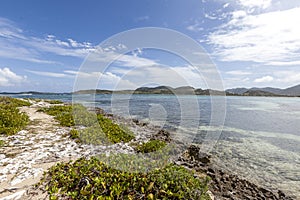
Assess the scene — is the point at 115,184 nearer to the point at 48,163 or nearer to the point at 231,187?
the point at 48,163

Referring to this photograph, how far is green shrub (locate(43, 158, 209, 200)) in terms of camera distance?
5.02 meters

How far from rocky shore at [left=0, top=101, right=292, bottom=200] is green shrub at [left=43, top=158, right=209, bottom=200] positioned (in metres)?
0.49

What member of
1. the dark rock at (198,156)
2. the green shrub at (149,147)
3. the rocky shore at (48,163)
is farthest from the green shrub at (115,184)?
the dark rock at (198,156)

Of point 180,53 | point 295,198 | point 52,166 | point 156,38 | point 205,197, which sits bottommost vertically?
point 295,198

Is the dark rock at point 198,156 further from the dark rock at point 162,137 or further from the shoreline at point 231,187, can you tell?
the dark rock at point 162,137

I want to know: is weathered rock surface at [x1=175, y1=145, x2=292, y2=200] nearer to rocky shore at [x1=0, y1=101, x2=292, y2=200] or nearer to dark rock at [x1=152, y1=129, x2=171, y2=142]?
rocky shore at [x1=0, y1=101, x2=292, y2=200]

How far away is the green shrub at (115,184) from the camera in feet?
16.5

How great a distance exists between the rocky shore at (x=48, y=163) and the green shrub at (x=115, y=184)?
19.4 inches

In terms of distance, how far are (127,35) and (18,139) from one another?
27.6 feet

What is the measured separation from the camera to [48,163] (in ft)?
22.3

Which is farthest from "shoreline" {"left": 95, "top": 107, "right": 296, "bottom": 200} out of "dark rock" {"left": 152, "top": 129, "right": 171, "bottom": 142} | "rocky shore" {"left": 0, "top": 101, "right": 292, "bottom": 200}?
"dark rock" {"left": 152, "top": 129, "right": 171, "bottom": 142}

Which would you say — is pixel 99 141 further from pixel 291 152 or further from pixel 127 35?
pixel 291 152

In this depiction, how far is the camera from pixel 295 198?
6910 millimetres

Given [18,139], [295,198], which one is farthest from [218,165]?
Result: [18,139]
